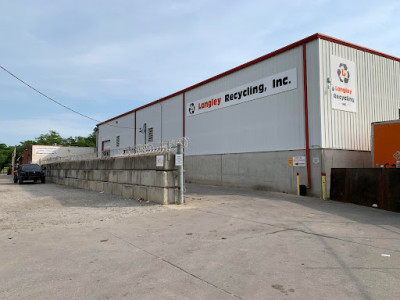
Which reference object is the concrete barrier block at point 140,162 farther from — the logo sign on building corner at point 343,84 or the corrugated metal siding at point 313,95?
the logo sign on building corner at point 343,84

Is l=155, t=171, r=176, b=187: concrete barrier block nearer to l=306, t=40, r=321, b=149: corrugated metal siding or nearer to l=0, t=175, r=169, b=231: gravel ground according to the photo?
l=0, t=175, r=169, b=231: gravel ground

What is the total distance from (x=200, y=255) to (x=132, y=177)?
8838mm

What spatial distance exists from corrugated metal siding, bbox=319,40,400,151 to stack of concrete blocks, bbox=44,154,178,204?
778 cm

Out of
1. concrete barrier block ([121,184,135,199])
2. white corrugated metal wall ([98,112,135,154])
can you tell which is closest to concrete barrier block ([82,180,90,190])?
concrete barrier block ([121,184,135,199])

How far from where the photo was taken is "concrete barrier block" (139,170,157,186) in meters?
12.0

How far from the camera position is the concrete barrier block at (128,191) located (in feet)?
44.4

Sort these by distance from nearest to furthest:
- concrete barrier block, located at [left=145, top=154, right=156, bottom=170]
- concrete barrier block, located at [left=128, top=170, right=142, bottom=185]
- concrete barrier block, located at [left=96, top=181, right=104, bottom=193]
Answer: concrete barrier block, located at [left=145, top=154, right=156, bottom=170], concrete barrier block, located at [left=128, top=170, right=142, bottom=185], concrete barrier block, located at [left=96, top=181, right=104, bottom=193]

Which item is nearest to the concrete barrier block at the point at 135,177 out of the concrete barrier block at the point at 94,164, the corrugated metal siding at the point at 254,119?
the concrete barrier block at the point at 94,164

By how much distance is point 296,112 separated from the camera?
15.7 meters

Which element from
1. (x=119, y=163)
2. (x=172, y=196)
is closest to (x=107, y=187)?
(x=119, y=163)

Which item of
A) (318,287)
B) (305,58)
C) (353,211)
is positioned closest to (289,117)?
(305,58)

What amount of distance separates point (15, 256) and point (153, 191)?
6802mm

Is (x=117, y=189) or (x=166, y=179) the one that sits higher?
(x=166, y=179)

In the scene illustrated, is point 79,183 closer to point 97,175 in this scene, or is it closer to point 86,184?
point 86,184
